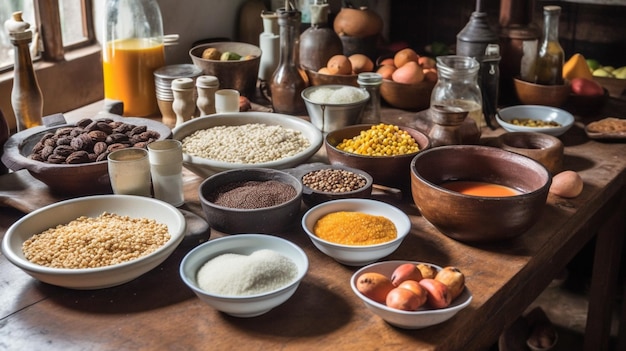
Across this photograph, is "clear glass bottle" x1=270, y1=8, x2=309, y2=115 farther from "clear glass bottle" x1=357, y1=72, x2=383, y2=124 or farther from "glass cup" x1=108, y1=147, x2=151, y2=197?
"glass cup" x1=108, y1=147, x2=151, y2=197

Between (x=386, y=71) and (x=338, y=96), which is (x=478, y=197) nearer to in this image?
(x=338, y=96)

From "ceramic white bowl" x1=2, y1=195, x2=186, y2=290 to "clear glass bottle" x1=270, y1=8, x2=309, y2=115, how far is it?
741 millimetres

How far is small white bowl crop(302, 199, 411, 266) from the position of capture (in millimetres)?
1196

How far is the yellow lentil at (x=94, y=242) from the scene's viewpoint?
1.15m

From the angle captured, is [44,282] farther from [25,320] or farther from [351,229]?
[351,229]

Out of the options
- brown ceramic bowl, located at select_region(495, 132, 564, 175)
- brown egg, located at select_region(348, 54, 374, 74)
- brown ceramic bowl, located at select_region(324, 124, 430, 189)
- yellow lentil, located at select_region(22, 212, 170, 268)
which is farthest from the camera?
brown egg, located at select_region(348, 54, 374, 74)

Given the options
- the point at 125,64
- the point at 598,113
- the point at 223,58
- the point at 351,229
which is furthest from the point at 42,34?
the point at 598,113

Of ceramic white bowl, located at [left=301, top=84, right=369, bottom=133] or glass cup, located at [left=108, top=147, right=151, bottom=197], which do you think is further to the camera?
ceramic white bowl, located at [left=301, top=84, right=369, bottom=133]

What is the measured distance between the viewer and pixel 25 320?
1.07 metres

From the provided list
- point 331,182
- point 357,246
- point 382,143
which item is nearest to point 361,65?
point 382,143

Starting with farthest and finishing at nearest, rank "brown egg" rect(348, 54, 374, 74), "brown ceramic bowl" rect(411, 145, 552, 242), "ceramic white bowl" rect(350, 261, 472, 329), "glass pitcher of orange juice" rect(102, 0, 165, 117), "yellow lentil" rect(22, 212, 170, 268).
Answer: "brown egg" rect(348, 54, 374, 74) → "glass pitcher of orange juice" rect(102, 0, 165, 117) → "brown ceramic bowl" rect(411, 145, 552, 242) → "yellow lentil" rect(22, 212, 170, 268) → "ceramic white bowl" rect(350, 261, 472, 329)

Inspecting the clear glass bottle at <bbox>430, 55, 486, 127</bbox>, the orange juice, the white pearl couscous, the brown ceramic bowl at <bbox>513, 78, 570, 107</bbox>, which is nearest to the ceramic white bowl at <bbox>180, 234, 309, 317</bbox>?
the white pearl couscous

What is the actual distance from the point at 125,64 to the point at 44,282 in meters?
0.86

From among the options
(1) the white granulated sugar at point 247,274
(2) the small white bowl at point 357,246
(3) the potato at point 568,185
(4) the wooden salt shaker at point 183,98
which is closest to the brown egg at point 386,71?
(4) the wooden salt shaker at point 183,98
